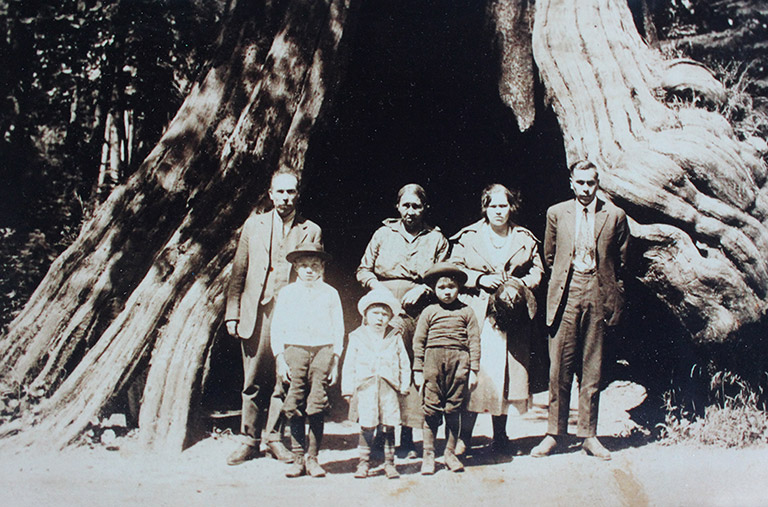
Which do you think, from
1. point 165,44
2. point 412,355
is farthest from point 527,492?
point 165,44

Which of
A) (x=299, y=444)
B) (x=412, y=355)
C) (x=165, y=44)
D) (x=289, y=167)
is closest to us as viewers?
(x=299, y=444)

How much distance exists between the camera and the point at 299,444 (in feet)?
13.4

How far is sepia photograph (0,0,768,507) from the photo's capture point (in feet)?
13.6

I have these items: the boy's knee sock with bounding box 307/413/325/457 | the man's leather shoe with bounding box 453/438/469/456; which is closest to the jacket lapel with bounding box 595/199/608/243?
the man's leather shoe with bounding box 453/438/469/456

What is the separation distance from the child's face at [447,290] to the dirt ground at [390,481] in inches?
41.1

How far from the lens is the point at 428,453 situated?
4.12 metres

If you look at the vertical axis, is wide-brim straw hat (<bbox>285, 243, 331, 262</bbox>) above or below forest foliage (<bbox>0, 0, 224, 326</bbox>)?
below

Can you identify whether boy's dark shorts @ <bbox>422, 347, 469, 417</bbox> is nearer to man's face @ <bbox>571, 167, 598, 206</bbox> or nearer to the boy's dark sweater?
the boy's dark sweater

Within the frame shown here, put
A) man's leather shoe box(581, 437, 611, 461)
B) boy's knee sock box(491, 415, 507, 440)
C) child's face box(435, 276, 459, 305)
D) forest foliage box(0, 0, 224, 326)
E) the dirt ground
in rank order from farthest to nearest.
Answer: forest foliage box(0, 0, 224, 326), boy's knee sock box(491, 415, 507, 440), man's leather shoe box(581, 437, 611, 461), child's face box(435, 276, 459, 305), the dirt ground

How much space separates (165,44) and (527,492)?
18.8 ft

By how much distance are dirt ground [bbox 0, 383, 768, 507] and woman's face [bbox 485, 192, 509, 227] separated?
153cm

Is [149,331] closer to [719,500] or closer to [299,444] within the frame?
[299,444]

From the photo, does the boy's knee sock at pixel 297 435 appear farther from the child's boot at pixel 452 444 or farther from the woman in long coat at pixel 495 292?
the woman in long coat at pixel 495 292

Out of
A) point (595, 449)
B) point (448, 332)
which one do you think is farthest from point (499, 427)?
point (448, 332)
